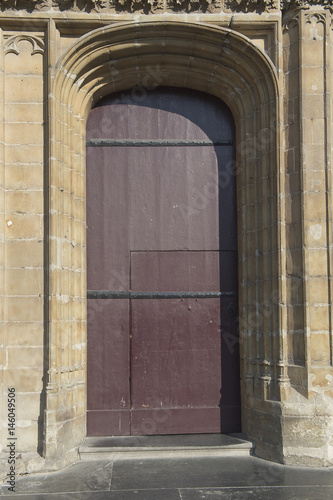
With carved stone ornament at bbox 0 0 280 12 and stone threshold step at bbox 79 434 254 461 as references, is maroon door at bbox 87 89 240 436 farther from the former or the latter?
carved stone ornament at bbox 0 0 280 12

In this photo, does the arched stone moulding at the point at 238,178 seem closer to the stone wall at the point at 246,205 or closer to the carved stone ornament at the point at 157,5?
the stone wall at the point at 246,205

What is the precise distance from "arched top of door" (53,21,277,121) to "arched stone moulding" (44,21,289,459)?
0.4 inches

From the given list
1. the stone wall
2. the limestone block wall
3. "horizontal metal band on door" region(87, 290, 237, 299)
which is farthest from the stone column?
the limestone block wall

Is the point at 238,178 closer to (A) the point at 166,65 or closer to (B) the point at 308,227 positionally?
(B) the point at 308,227

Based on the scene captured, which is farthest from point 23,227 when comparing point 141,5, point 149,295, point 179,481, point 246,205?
point 179,481

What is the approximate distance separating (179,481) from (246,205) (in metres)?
2.74

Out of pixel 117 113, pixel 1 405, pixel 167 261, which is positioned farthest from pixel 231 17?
pixel 1 405

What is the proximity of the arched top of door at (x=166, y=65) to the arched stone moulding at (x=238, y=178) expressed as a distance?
0.01 m

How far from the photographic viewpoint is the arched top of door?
5.13 metres

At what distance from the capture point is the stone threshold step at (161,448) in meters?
4.98

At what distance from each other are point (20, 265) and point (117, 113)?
1.98 meters

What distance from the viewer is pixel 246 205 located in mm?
5367

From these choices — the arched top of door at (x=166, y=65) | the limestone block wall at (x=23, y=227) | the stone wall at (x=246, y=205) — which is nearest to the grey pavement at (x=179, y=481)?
the stone wall at (x=246, y=205)

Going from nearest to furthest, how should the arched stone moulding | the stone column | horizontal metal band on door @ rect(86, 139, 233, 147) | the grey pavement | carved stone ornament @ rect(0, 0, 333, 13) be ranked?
the grey pavement < the stone column < the arched stone moulding < carved stone ornament @ rect(0, 0, 333, 13) < horizontal metal band on door @ rect(86, 139, 233, 147)
